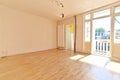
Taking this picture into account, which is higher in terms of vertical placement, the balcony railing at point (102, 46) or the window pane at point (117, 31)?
the window pane at point (117, 31)

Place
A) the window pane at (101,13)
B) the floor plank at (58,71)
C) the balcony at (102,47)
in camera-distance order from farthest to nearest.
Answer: the balcony at (102,47), the window pane at (101,13), the floor plank at (58,71)

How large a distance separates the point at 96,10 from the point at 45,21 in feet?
11.8

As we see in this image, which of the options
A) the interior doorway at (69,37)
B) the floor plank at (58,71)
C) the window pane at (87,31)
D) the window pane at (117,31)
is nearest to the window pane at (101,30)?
the window pane at (87,31)

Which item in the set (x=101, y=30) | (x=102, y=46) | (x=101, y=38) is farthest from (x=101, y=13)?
(x=102, y=46)

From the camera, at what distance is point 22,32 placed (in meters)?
5.20

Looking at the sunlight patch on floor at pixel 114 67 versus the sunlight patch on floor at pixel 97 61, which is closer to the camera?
the sunlight patch on floor at pixel 114 67

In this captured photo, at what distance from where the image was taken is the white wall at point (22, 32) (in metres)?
4.52

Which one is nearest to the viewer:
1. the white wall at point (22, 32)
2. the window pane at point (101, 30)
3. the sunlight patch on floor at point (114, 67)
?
the sunlight patch on floor at point (114, 67)

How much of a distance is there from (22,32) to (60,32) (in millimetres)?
2987

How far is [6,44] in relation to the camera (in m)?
4.57

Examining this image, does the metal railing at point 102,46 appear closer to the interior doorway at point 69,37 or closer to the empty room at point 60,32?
the empty room at point 60,32

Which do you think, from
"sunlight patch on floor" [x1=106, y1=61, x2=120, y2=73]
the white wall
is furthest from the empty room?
"sunlight patch on floor" [x1=106, y1=61, x2=120, y2=73]

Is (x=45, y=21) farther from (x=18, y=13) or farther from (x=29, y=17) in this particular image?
(x=18, y=13)

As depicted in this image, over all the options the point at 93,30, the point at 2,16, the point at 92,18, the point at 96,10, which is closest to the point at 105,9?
the point at 96,10
